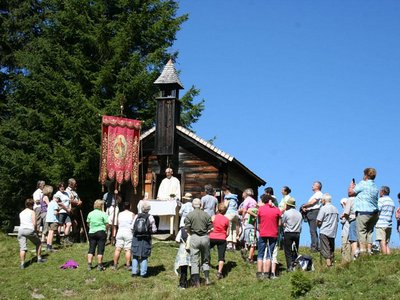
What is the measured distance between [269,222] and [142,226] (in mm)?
3453

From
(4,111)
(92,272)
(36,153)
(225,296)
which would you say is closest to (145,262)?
(92,272)

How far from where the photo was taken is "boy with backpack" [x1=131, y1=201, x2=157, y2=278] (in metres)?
16.9

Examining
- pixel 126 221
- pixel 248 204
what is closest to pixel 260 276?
pixel 248 204

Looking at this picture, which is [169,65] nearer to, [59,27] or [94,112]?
[94,112]

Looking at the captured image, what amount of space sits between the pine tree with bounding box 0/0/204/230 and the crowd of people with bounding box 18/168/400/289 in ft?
25.6

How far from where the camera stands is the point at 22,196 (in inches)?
1171

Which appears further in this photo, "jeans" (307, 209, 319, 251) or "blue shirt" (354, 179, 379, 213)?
"jeans" (307, 209, 319, 251)

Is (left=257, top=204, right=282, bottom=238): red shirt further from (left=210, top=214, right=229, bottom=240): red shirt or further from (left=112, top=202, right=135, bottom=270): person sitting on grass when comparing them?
(left=112, top=202, right=135, bottom=270): person sitting on grass

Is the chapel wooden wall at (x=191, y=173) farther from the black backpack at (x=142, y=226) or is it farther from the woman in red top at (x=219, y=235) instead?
the woman in red top at (x=219, y=235)

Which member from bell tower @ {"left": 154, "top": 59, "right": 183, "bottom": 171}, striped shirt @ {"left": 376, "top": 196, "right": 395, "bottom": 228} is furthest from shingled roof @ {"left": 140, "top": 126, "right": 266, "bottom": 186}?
striped shirt @ {"left": 376, "top": 196, "right": 395, "bottom": 228}

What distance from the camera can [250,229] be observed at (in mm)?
18672

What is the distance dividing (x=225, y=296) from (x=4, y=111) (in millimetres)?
22063

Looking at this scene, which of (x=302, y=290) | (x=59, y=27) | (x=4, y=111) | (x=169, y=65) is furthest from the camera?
(x=4, y=111)

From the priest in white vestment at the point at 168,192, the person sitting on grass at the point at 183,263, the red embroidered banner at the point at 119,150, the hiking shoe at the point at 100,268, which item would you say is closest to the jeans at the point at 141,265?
the hiking shoe at the point at 100,268
